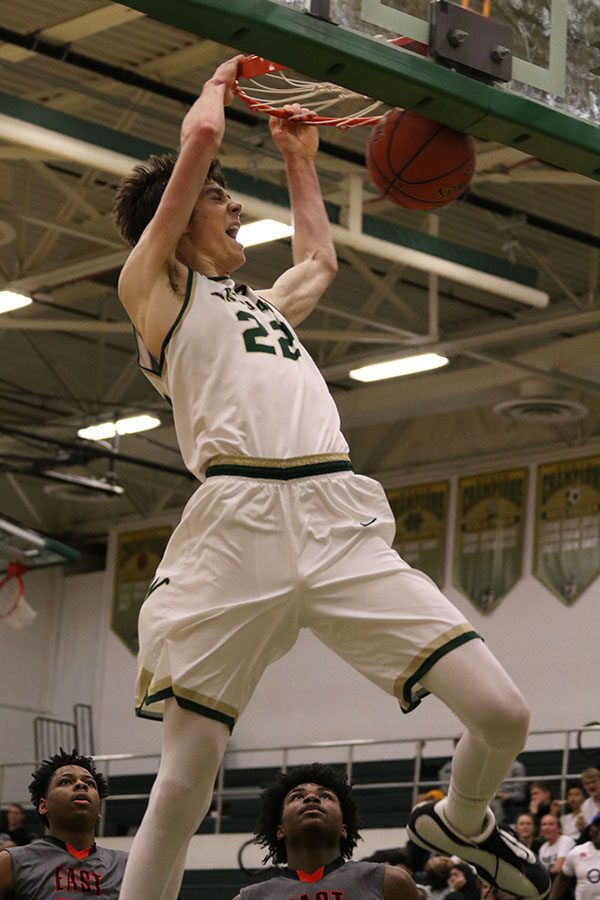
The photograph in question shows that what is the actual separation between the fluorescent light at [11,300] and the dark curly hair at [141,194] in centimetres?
1054

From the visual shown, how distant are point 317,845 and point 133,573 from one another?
18.3m

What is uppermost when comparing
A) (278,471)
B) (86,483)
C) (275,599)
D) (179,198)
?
(86,483)

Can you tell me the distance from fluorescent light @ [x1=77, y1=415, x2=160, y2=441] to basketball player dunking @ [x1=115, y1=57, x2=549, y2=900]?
1443cm

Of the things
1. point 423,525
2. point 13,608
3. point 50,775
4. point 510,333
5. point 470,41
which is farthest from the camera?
point 13,608

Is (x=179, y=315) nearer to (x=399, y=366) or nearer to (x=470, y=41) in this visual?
(x=470, y=41)

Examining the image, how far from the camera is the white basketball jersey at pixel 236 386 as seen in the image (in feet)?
14.9

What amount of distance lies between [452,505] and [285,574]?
16.7 meters

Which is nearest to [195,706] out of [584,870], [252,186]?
[584,870]

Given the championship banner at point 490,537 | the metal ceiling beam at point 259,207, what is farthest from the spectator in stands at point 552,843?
the championship banner at point 490,537

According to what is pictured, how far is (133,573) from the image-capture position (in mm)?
23891

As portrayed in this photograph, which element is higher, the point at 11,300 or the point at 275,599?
the point at 11,300

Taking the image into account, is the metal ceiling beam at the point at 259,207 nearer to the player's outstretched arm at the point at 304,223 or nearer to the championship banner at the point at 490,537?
the championship banner at the point at 490,537

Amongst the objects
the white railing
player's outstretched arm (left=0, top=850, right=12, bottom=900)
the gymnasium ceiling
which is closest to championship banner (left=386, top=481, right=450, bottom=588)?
the gymnasium ceiling

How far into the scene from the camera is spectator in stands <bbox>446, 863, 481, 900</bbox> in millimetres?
9914
